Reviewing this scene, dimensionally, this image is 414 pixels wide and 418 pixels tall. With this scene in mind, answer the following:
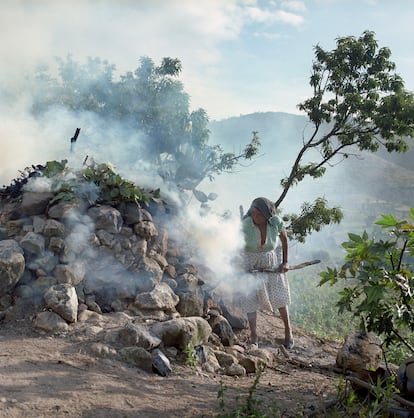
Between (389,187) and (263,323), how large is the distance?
69.0ft

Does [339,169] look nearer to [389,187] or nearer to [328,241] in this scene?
[389,187]

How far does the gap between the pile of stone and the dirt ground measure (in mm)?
166

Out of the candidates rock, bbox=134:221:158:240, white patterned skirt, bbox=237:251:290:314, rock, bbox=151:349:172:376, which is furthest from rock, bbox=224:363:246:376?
rock, bbox=134:221:158:240

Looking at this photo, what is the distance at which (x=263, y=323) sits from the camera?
6.51m

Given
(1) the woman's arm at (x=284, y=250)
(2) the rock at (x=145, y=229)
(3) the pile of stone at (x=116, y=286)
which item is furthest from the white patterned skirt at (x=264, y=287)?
(2) the rock at (x=145, y=229)

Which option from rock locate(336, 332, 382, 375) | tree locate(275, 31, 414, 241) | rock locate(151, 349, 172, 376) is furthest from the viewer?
tree locate(275, 31, 414, 241)

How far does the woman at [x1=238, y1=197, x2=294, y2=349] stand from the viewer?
5320 mm

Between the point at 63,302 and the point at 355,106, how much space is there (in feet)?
21.4

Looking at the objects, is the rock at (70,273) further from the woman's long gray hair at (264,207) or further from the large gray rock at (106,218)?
the woman's long gray hair at (264,207)

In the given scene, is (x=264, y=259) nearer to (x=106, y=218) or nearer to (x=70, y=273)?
(x=106, y=218)

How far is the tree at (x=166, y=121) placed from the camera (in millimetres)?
9430

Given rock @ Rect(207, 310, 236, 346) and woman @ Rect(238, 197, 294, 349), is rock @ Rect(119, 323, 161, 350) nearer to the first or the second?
rock @ Rect(207, 310, 236, 346)

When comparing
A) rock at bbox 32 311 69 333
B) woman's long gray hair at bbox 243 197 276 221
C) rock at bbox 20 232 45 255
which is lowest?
rock at bbox 32 311 69 333

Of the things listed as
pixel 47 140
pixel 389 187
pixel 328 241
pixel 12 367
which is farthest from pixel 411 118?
pixel 389 187
